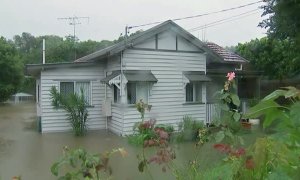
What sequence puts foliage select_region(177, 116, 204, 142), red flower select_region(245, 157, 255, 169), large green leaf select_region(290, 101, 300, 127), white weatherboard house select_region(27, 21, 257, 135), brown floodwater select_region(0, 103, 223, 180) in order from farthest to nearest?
white weatherboard house select_region(27, 21, 257, 135) → foliage select_region(177, 116, 204, 142) → brown floodwater select_region(0, 103, 223, 180) → red flower select_region(245, 157, 255, 169) → large green leaf select_region(290, 101, 300, 127)

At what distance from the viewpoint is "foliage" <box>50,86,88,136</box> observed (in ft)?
40.1

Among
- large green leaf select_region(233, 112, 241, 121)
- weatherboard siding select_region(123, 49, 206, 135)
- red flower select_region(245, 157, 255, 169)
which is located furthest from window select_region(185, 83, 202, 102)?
red flower select_region(245, 157, 255, 169)

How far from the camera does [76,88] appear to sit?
13406 mm

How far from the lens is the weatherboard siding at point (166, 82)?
1210 cm

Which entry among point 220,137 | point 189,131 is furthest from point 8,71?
point 220,137

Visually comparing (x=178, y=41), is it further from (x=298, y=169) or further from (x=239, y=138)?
(x=298, y=169)

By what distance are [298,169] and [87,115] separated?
11.9 meters

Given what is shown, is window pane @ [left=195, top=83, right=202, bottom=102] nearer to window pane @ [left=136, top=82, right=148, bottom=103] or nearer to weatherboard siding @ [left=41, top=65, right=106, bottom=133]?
window pane @ [left=136, top=82, right=148, bottom=103]

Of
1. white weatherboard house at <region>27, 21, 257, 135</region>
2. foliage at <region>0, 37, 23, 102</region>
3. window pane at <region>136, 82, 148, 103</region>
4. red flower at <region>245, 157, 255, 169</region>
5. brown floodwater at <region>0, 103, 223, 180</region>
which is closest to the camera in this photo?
red flower at <region>245, 157, 255, 169</region>

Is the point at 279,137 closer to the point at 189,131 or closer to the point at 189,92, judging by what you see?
the point at 189,131

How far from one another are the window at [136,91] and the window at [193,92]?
1863mm

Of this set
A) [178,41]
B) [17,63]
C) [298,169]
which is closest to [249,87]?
[178,41]

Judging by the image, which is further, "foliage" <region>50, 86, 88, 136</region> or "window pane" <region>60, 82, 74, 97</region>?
"window pane" <region>60, 82, 74, 97</region>

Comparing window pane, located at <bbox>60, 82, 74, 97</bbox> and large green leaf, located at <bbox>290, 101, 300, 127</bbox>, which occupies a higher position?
window pane, located at <bbox>60, 82, 74, 97</bbox>
